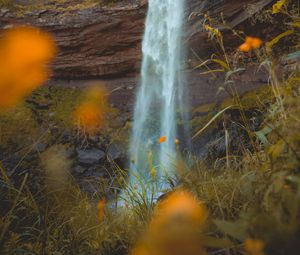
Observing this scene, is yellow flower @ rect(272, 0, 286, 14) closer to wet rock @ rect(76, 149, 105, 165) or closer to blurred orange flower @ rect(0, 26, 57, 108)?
blurred orange flower @ rect(0, 26, 57, 108)

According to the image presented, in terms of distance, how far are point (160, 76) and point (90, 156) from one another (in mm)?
1941

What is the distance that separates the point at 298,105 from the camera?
1.28m

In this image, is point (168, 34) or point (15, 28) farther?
point (15, 28)

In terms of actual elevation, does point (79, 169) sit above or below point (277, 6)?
above

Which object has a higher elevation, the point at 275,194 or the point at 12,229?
the point at 12,229

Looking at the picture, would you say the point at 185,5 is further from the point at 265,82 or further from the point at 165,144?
the point at 165,144

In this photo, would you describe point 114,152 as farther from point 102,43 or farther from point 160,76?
point 102,43

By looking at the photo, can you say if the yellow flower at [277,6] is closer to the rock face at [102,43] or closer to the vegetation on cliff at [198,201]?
the vegetation on cliff at [198,201]

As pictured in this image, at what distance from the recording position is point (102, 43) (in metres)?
6.73

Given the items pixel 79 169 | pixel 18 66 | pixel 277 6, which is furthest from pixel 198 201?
pixel 79 169

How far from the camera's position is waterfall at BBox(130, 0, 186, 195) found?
5.77m

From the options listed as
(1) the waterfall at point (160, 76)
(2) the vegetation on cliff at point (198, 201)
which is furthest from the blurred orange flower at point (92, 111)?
(2) the vegetation on cliff at point (198, 201)

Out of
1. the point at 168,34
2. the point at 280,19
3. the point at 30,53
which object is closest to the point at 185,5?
the point at 168,34

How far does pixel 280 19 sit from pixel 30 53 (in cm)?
568
